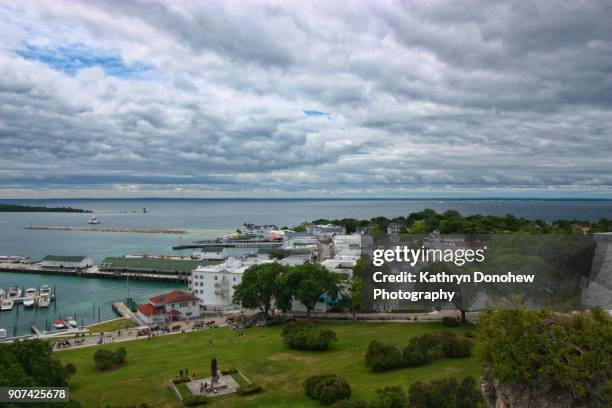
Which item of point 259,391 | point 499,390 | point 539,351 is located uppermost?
point 539,351

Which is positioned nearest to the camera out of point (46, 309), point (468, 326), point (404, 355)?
point (404, 355)

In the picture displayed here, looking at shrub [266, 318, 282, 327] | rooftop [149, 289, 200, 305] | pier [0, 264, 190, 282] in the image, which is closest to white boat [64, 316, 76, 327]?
rooftop [149, 289, 200, 305]

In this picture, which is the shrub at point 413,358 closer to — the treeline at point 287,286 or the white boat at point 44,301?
the treeline at point 287,286

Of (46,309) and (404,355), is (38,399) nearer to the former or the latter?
(404,355)

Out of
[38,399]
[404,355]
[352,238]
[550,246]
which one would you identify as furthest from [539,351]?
[352,238]

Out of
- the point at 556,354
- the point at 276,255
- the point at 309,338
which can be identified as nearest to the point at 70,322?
the point at 309,338

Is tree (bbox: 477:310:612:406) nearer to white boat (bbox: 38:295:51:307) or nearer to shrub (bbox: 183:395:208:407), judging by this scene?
shrub (bbox: 183:395:208:407)
